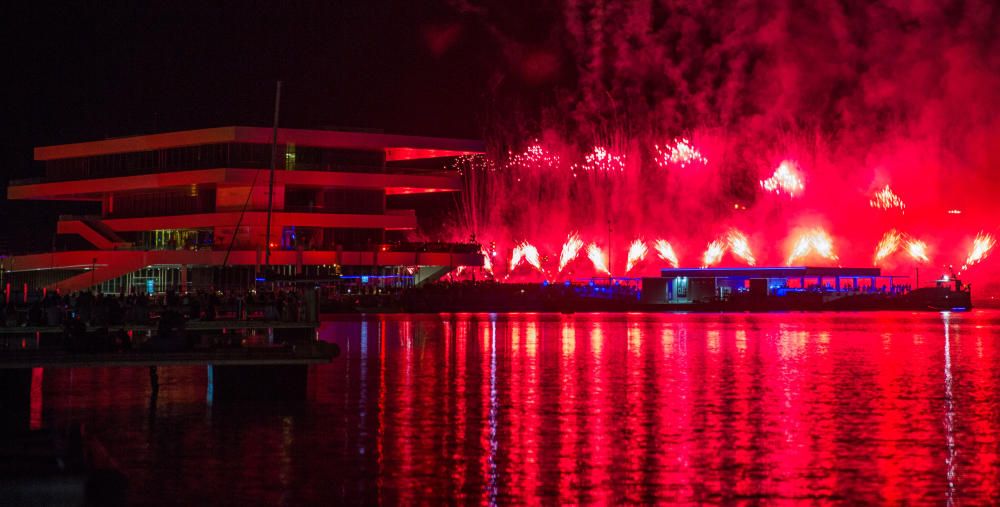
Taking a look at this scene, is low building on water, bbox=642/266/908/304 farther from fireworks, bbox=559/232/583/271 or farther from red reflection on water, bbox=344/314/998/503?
red reflection on water, bbox=344/314/998/503

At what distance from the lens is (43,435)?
18.2 metres

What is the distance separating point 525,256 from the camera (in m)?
117

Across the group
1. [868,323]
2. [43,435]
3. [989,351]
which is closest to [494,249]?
[868,323]

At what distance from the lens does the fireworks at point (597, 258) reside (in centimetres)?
11156

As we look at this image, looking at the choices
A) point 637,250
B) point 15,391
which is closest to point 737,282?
point 637,250

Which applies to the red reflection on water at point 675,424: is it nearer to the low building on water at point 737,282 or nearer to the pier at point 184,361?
the pier at point 184,361

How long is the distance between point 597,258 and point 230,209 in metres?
29.2

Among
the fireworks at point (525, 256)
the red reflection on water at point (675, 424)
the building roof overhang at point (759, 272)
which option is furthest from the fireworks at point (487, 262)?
the red reflection on water at point (675, 424)

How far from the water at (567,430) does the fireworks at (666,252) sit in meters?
64.6

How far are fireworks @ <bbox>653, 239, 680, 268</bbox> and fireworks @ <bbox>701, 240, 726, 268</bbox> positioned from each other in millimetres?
2130

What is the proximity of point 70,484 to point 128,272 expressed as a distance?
8939 cm

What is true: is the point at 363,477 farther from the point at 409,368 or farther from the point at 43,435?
the point at 409,368

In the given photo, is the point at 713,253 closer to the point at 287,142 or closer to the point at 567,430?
the point at 287,142

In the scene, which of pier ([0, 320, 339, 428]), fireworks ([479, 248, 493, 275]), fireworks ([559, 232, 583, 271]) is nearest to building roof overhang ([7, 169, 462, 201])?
fireworks ([479, 248, 493, 275])
